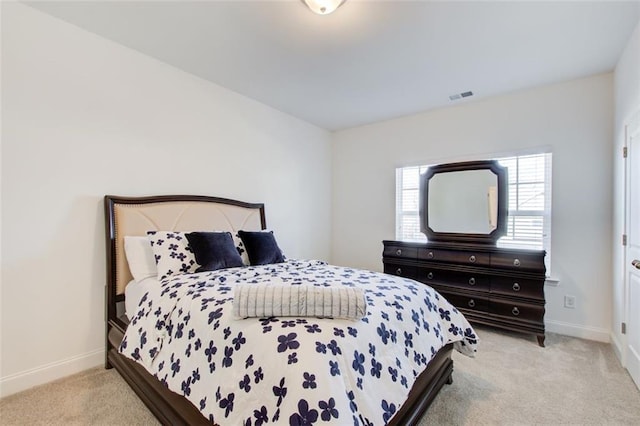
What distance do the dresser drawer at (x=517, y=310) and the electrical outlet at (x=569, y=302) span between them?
0.49 metres

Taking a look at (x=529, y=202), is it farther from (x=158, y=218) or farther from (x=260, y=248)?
(x=158, y=218)

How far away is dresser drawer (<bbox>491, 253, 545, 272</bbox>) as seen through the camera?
2.83 meters

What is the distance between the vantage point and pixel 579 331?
2975 mm

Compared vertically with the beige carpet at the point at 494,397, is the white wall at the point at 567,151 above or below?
above

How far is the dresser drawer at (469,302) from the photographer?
10.1 feet

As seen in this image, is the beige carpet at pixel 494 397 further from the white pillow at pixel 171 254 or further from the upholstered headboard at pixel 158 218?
the white pillow at pixel 171 254

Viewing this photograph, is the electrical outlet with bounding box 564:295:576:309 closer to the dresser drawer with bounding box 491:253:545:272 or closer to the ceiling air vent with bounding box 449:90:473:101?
the dresser drawer with bounding box 491:253:545:272

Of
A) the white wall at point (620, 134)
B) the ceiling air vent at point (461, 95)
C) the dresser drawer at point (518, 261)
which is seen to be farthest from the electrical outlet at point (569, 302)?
the ceiling air vent at point (461, 95)

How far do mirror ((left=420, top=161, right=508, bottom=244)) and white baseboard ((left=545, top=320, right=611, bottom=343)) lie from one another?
3.27 feet

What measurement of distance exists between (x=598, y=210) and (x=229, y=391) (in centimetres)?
358

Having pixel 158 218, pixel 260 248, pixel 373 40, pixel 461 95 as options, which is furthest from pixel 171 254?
pixel 461 95

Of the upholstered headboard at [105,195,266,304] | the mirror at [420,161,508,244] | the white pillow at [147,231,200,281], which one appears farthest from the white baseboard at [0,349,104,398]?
the mirror at [420,161,508,244]

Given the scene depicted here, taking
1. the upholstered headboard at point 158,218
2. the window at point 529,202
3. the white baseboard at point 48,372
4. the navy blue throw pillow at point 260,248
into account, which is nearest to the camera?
the white baseboard at point 48,372

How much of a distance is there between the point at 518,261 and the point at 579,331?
3.13 feet
